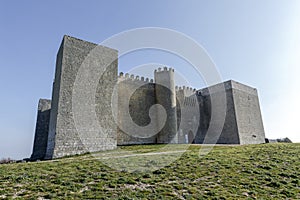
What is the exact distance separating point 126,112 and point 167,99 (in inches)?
184

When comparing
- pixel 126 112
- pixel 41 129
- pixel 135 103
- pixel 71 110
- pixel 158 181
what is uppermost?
pixel 135 103

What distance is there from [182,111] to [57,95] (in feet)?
47.3

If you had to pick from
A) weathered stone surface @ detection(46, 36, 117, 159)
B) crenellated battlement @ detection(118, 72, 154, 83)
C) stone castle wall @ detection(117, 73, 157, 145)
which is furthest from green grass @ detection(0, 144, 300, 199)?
crenellated battlement @ detection(118, 72, 154, 83)

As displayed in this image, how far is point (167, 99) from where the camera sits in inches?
811

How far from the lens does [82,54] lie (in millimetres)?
14273

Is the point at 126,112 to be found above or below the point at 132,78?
below

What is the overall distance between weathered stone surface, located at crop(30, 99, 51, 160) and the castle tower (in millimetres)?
9992

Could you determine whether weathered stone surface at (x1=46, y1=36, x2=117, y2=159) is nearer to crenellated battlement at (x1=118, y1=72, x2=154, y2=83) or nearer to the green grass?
crenellated battlement at (x1=118, y1=72, x2=154, y2=83)

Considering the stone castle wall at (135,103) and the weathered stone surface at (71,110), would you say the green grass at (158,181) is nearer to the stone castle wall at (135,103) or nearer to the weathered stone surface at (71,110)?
the weathered stone surface at (71,110)

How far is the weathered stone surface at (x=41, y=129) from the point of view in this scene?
604 inches

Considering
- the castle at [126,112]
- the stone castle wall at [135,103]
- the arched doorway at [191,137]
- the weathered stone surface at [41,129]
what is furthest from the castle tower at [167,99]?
the weathered stone surface at [41,129]

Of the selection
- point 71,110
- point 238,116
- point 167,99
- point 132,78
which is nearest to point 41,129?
point 71,110

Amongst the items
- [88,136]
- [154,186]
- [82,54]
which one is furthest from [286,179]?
[82,54]

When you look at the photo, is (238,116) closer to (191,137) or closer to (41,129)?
(191,137)
